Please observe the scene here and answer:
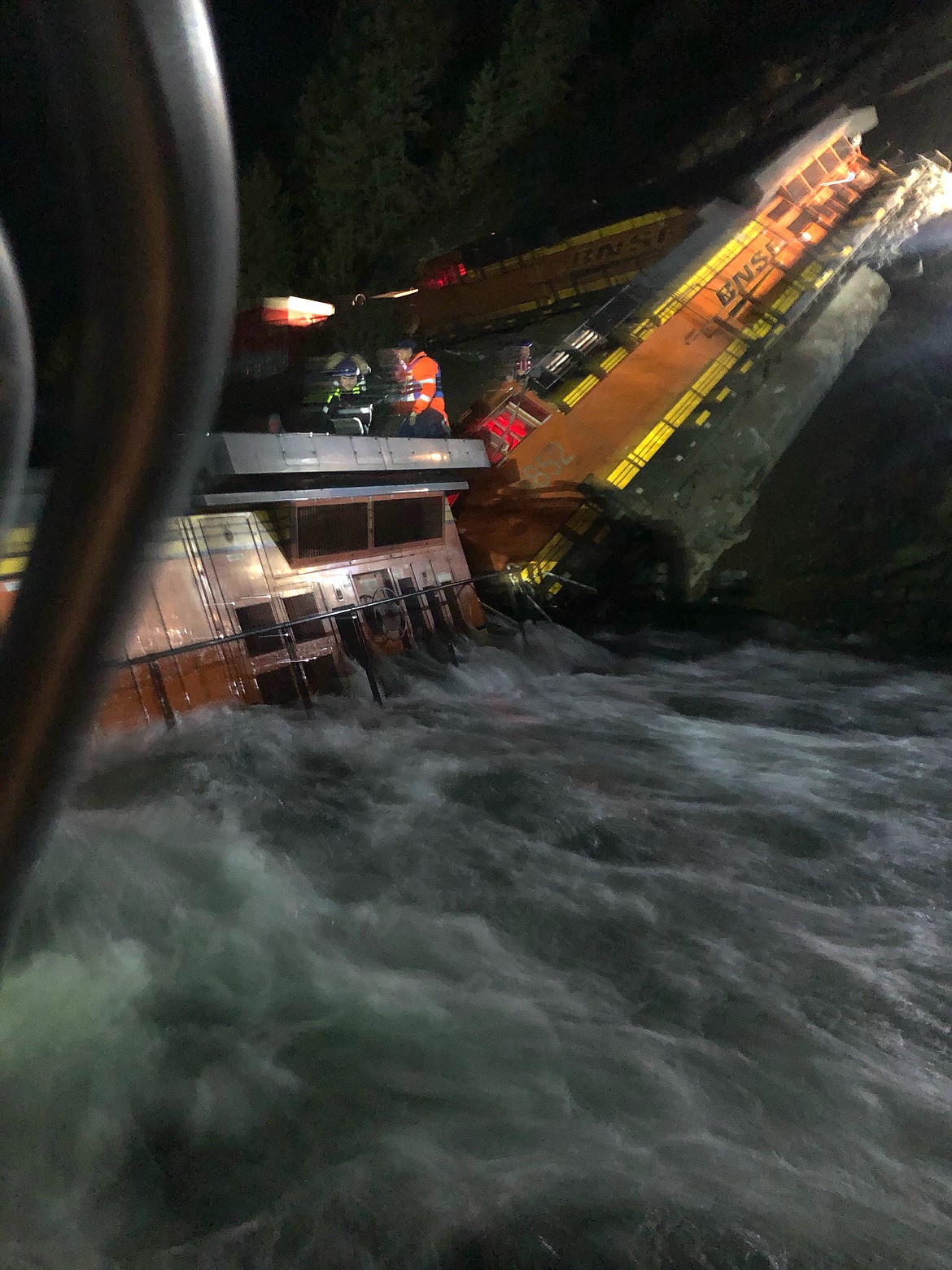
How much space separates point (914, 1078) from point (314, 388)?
8067 millimetres

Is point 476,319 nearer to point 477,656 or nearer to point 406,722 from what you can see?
point 477,656

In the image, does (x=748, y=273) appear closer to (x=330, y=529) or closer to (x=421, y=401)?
(x=421, y=401)

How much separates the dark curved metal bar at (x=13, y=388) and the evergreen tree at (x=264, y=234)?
9.83 metres

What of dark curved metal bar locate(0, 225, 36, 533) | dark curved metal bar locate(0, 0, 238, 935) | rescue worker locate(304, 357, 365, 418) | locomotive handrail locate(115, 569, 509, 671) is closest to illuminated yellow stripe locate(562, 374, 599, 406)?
locomotive handrail locate(115, 569, 509, 671)

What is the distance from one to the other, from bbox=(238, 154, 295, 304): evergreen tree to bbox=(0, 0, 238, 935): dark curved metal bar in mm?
10206

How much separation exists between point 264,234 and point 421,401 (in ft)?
13.1

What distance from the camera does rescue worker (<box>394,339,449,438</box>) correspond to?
8719mm

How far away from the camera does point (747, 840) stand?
14.4 feet

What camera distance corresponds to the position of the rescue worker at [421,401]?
8719mm

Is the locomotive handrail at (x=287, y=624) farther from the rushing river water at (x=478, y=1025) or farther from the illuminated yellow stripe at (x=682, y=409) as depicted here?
the illuminated yellow stripe at (x=682, y=409)

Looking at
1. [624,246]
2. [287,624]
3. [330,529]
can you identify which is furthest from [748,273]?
[287,624]

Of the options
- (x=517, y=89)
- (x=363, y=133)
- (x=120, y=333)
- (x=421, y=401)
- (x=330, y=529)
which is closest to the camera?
(x=120, y=333)

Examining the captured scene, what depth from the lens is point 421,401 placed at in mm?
8805

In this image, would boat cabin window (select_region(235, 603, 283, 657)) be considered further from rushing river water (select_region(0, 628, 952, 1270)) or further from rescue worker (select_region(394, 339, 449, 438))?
rescue worker (select_region(394, 339, 449, 438))
